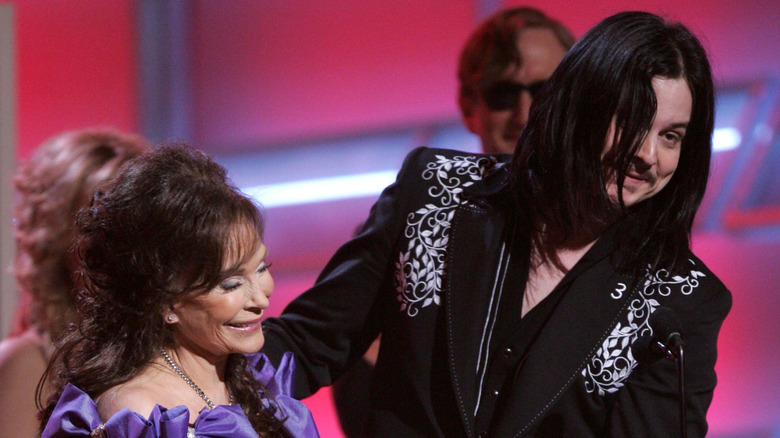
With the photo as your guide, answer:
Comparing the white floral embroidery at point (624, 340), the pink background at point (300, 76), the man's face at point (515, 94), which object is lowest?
the pink background at point (300, 76)

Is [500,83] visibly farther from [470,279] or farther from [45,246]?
[45,246]

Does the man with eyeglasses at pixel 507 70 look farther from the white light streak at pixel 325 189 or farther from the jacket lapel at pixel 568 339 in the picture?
the white light streak at pixel 325 189

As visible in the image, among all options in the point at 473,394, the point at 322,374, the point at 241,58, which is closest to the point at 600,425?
the point at 473,394

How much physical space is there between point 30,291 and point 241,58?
289 cm

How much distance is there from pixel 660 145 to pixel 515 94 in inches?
32.1

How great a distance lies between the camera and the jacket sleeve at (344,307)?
1.83 meters

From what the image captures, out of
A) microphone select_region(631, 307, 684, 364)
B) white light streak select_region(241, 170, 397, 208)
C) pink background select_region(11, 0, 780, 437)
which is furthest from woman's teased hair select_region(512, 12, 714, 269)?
white light streak select_region(241, 170, 397, 208)

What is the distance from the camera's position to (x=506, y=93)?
2547mm

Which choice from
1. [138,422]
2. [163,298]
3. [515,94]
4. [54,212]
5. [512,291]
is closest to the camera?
[138,422]

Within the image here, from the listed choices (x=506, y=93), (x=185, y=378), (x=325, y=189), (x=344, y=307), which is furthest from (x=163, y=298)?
(x=325, y=189)

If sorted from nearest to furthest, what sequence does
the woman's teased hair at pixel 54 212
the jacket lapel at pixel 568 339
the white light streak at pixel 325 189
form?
the jacket lapel at pixel 568 339, the woman's teased hair at pixel 54 212, the white light streak at pixel 325 189

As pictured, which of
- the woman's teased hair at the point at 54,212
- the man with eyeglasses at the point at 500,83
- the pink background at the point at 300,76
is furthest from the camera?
the pink background at the point at 300,76

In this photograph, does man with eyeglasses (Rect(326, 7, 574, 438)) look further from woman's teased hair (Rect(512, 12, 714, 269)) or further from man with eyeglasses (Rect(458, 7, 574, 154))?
woman's teased hair (Rect(512, 12, 714, 269))

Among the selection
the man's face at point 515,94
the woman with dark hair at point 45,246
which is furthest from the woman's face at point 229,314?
the man's face at point 515,94
